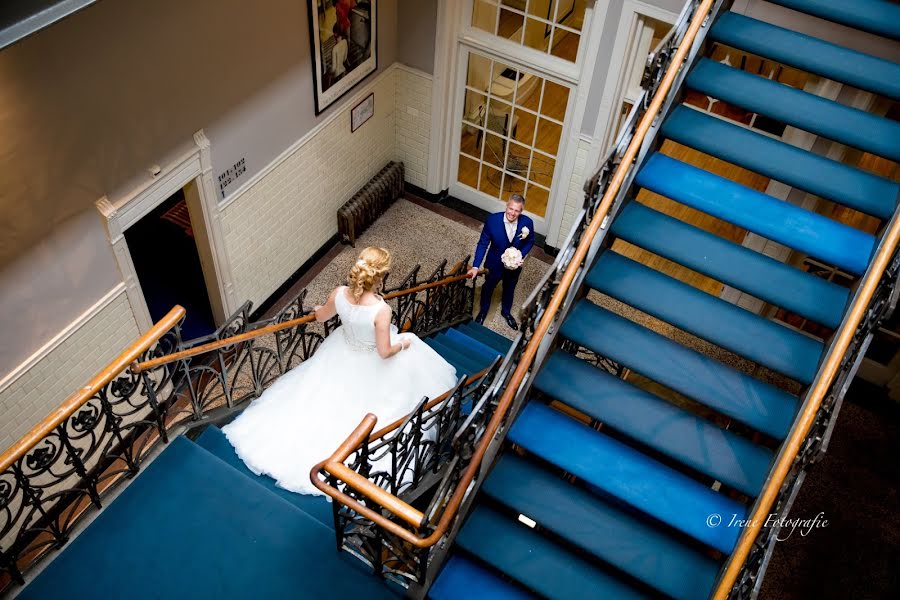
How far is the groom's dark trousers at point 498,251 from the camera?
7234 mm

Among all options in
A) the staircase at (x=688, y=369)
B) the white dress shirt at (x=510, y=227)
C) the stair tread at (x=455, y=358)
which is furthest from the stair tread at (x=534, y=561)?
the white dress shirt at (x=510, y=227)

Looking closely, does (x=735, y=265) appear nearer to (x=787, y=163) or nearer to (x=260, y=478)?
(x=787, y=163)

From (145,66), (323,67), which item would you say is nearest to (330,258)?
(323,67)

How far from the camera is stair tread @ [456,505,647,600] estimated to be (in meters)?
4.33

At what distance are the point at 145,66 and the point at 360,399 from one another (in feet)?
9.05

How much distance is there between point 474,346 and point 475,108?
2.96 meters

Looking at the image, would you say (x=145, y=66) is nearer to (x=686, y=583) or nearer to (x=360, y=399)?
(x=360, y=399)

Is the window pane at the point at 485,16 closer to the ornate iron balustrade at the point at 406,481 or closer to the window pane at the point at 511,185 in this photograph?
the window pane at the point at 511,185

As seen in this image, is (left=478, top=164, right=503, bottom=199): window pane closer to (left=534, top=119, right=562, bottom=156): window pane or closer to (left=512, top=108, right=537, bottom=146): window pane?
(left=512, top=108, right=537, bottom=146): window pane

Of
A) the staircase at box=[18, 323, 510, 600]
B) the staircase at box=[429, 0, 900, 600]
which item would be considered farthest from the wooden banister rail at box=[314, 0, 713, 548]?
the staircase at box=[18, 323, 510, 600]

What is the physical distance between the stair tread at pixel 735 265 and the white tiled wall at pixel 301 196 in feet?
11.9

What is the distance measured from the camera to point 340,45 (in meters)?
7.62

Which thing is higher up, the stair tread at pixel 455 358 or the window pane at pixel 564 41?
the window pane at pixel 564 41

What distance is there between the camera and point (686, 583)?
4238 millimetres
